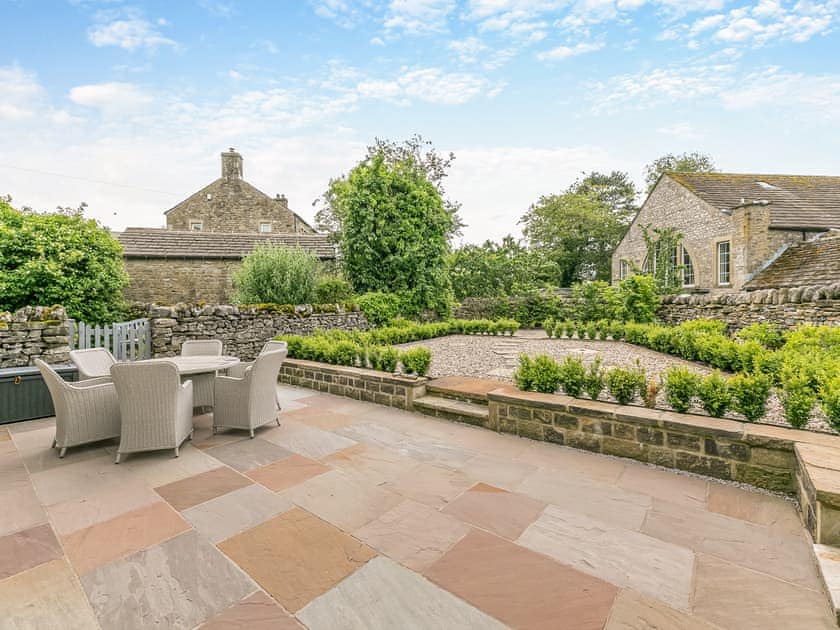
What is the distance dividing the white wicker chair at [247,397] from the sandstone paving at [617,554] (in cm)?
285

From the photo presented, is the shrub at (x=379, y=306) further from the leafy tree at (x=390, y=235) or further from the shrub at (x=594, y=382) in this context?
the shrub at (x=594, y=382)

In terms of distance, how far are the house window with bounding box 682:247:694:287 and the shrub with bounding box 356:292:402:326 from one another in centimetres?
1360

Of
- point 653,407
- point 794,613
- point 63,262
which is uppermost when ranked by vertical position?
point 63,262

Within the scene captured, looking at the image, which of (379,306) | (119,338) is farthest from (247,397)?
(379,306)

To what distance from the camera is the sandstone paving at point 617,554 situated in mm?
1728

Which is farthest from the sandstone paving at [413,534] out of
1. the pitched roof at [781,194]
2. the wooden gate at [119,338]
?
the pitched roof at [781,194]

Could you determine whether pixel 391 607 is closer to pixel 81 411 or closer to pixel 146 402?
pixel 146 402

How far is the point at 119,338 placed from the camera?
277 inches

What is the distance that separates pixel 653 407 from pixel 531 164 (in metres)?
13.2

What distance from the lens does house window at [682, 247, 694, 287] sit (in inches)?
661

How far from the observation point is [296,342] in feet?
22.0

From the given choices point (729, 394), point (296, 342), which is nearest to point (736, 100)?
point (729, 394)

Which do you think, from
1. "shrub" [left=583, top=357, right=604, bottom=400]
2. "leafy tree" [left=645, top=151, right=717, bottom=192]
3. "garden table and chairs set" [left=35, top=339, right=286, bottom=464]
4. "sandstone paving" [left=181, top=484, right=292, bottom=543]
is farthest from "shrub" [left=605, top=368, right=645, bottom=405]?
"leafy tree" [left=645, top=151, right=717, bottom=192]

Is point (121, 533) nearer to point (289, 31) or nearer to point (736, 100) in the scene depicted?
point (289, 31)
